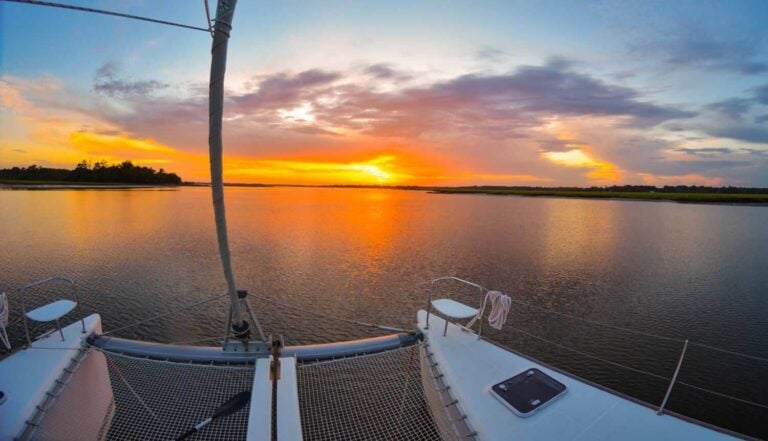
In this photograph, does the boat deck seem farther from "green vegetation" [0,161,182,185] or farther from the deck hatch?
"green vegetation" [0,161,182,185]

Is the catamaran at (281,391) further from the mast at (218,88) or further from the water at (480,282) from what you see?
the water at (480,282)

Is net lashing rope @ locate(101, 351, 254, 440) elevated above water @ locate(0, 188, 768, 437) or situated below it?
above

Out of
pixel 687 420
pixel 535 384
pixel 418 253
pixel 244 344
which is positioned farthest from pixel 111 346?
pixel 418 253

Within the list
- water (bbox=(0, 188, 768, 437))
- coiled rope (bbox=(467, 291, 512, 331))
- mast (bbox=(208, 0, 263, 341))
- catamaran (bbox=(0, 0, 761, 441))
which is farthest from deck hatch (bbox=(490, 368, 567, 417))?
water (bbox=(0, 188, 768, 437))

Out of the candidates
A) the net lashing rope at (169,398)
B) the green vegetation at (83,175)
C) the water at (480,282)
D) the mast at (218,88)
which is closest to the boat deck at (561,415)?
the net lashing rope at (169,398)

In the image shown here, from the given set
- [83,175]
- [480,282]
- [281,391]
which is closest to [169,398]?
[281,391]

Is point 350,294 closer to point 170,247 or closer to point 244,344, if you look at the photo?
point 244,344
